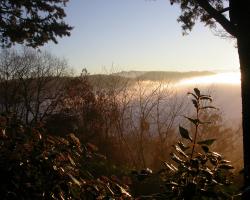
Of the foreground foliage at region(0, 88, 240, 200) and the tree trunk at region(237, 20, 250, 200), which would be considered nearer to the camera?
the foreground foliage at region(0, 88, 240, 200)

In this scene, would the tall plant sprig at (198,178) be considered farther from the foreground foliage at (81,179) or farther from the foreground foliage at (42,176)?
the foreground foliage at (42,176)

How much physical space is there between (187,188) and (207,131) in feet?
92.3

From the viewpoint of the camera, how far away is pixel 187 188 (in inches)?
116

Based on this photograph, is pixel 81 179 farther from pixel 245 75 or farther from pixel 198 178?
pixel 245 75

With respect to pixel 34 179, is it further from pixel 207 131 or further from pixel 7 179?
pixel 207 131

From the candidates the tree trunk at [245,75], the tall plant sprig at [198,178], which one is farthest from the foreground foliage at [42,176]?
the tree trunk at [245,75]

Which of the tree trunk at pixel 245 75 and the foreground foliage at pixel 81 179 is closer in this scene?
the foreground foliage at pixel 81 179

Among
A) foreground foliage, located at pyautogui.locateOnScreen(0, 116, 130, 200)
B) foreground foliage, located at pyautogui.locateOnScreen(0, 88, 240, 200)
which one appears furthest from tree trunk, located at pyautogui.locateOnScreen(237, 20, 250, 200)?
foreground foliage, located at pyautogui.locateOnScreen(0, 116, 130, 200)

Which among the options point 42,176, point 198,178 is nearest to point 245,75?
point 198,178

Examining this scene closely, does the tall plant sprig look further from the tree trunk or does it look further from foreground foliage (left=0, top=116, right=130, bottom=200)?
the tree trunk

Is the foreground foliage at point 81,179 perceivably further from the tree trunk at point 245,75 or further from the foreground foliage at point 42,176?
the tree trunk at point 245,75

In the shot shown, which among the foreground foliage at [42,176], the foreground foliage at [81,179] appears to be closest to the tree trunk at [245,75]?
the foreground foliage at [81,179]

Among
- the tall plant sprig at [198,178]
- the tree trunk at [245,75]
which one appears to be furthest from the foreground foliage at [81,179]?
the tree trunk at [245,75]

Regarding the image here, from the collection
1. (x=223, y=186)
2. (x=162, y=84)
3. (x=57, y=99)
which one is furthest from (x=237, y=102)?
(x=223, y=186)
